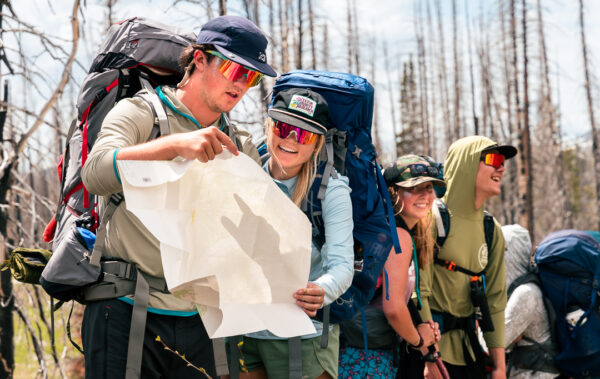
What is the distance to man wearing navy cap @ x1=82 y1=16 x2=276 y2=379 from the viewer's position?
159cm

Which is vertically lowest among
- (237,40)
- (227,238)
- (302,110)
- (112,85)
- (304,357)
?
(304,357)

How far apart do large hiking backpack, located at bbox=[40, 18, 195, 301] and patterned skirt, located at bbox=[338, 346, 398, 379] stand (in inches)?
56.5

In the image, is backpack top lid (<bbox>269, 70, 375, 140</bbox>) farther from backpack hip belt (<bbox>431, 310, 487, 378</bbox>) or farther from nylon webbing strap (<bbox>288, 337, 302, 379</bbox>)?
backpack hip belt (<bbox>431, 310, 487, 378</bbox>)

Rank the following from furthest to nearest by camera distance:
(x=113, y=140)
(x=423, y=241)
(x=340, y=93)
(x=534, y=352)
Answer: (x=534, y=352) → (x=423, y=241) → (x=340, y=93) → (x=113, y=140)

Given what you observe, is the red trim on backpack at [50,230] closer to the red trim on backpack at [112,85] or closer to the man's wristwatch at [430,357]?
the red trim on backpack at [112,85]

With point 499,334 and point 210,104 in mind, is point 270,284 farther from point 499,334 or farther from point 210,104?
point 499,334

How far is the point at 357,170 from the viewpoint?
8.17ft

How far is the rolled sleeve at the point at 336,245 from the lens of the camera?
1927 mm

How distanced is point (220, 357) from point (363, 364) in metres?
1.07

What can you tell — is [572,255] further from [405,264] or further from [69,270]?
[69,270]

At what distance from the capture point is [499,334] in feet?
12.0

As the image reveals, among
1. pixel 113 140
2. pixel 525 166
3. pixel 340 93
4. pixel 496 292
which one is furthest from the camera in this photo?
pixel 525 166

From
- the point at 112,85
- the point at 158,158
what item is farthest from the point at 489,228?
the point at 158,158

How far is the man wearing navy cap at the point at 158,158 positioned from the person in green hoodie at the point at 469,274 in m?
1.83
